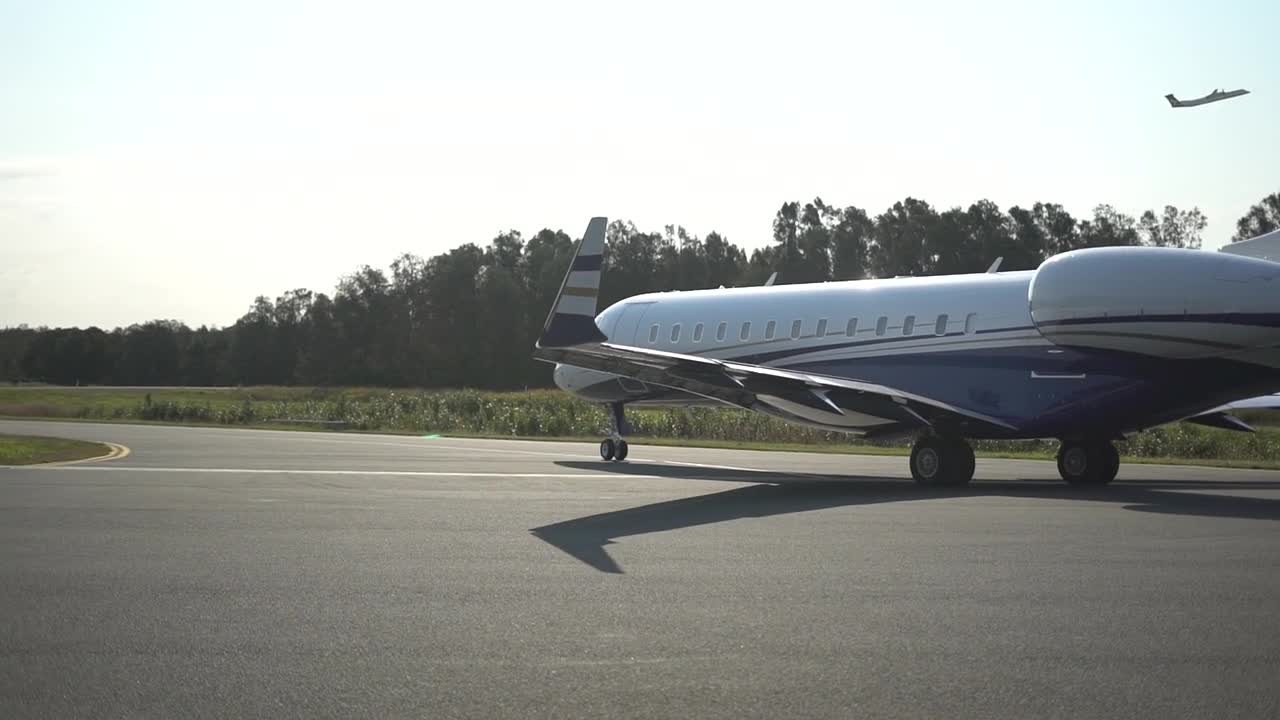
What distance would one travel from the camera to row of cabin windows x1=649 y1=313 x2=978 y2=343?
22.7 meters

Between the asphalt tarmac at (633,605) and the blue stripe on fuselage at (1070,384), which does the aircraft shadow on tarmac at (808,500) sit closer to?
the asphalt tarmac at (633,605)

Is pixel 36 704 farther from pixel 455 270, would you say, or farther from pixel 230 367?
pixel 230 367

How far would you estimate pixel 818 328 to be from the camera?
2531cm

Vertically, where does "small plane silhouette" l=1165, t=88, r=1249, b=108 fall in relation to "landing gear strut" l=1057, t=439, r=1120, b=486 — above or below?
above

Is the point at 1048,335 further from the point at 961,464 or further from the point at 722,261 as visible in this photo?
the point at 722,261

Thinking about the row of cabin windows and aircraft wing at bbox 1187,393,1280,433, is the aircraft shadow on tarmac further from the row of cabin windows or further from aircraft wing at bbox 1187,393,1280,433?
the row of cabin windows

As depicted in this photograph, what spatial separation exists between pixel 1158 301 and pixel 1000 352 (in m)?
3.46

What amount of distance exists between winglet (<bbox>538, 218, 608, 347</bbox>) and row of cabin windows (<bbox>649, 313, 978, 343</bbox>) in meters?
6.11

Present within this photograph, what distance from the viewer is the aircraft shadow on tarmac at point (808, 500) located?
1395 centimetres

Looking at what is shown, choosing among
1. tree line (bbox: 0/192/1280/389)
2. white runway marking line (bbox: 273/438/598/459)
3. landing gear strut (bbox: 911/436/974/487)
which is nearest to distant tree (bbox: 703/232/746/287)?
tree line (bbox: 0/192/1280/389)

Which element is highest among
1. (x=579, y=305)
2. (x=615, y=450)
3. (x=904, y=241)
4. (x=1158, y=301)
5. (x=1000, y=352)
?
(x=904, y=241)

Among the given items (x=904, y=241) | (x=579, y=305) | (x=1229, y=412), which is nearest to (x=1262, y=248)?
(x=1229, y=412)

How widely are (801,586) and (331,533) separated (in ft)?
18.0

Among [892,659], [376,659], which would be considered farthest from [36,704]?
[892,659]
